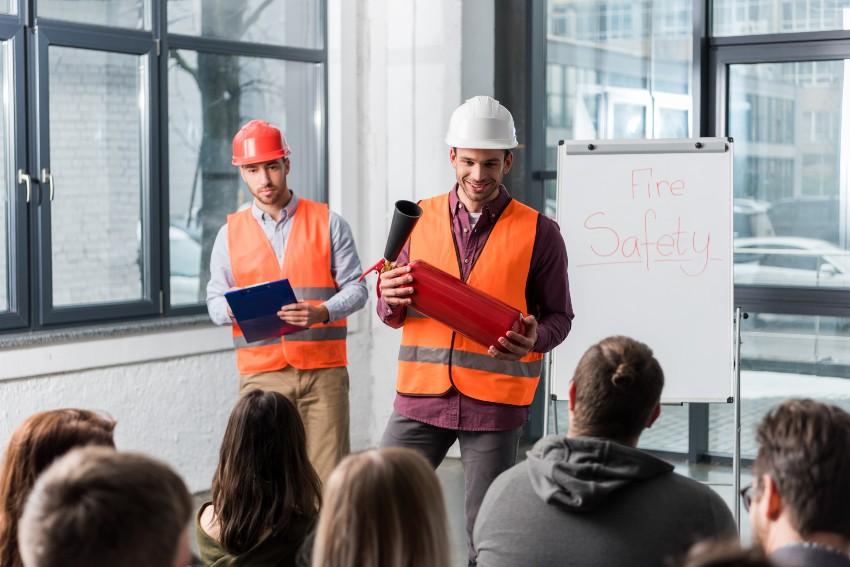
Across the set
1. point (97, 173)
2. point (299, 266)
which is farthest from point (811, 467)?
point (97, 173)

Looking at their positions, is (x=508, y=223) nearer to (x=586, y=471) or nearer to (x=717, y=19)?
(x=586, y=471)

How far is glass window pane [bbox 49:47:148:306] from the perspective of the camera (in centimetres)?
453

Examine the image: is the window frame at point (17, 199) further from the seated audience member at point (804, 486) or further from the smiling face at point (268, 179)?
the seated audience member at point (804, 486)

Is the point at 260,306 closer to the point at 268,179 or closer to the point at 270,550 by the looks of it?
the point at 268,179

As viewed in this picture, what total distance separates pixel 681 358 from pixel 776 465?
259 centimetres

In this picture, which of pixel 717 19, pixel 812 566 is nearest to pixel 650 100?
pixel 717 19

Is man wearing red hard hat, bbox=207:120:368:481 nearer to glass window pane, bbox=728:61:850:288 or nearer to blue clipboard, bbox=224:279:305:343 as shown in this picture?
blue clipboard, bbox=224:279:305:343

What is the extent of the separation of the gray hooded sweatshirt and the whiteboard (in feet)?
7.27

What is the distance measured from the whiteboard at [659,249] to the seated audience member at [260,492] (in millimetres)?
2077

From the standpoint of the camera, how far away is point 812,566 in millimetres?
1565

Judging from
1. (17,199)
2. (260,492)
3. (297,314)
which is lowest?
(260,492)

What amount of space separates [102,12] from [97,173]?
2.14 feet

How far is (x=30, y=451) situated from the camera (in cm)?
200

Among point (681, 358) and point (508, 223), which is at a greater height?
point (508, 223)
